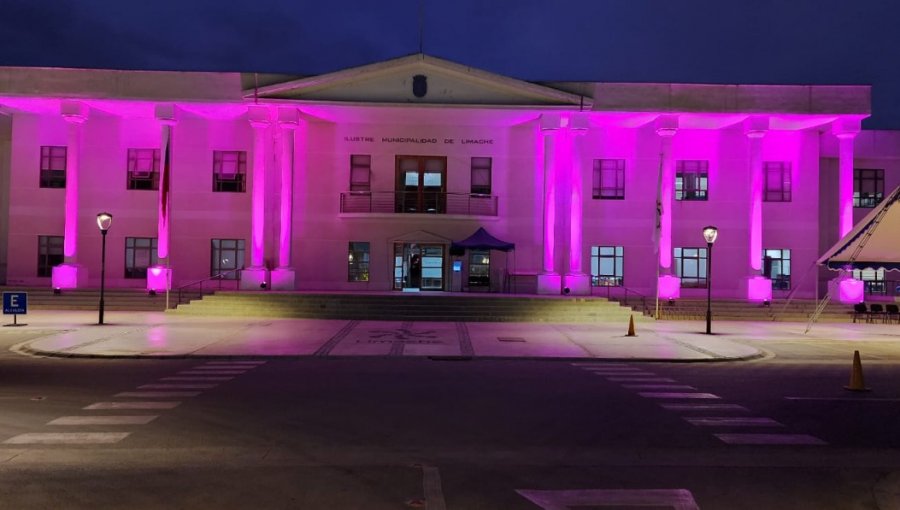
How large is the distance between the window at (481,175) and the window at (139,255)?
16.1 metres

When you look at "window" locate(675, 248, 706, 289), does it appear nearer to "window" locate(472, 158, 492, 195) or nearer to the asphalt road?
"window" locate(472, 158, 492, 195)

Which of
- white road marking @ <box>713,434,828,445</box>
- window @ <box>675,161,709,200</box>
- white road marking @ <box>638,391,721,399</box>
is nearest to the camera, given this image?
white road marking @ <box>713,434,828,445</box>

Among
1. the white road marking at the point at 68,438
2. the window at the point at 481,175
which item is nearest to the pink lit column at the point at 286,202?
the window at the point at 481,175

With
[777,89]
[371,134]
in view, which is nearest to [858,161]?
[777,89]

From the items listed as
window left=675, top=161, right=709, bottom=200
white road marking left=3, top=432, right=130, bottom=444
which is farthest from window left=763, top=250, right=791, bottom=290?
white road marking left=3, top=432, right=130, bottom=444

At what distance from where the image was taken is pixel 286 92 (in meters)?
33.3

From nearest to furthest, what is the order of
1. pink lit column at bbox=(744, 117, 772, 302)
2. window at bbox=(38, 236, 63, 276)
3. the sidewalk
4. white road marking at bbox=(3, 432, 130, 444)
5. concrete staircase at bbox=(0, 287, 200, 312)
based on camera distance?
1. white road marking at bbox=(3, 432, 130, 444)
2. the sidewalk
3. concrete staircase at bbox=(0, 287, 200, 312)
4. pink lit column at bbox=(744, 117, 772, 302)
5. window at bbox=(38, 236, 63, 276)

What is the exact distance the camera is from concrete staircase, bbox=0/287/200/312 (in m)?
31.6

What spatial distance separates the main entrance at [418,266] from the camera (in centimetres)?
3644

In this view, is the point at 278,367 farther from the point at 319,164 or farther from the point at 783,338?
the point at 319,164

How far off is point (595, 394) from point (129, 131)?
31.0 metres

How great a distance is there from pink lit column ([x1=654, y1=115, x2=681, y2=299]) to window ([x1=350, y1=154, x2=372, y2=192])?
1405 centimetres

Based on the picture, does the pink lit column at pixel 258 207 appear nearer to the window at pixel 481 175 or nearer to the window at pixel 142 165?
the window at pixel 142 165

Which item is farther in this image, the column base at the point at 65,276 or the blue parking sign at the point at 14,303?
the column base at the point at 65,276
